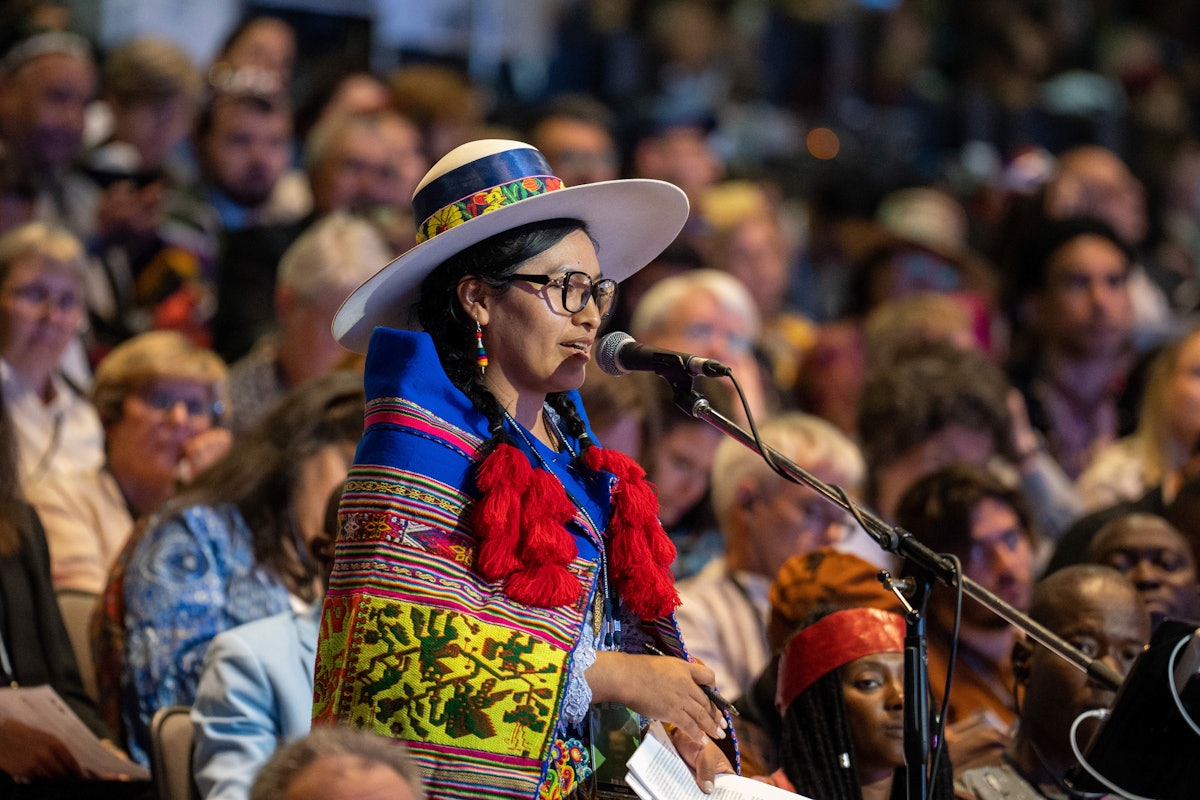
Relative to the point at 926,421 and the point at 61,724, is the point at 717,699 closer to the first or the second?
the point at 61,724

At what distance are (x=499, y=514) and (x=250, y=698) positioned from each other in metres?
1.25

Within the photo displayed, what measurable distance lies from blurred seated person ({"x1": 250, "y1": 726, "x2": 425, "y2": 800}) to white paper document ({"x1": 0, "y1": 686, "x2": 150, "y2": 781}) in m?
1.45

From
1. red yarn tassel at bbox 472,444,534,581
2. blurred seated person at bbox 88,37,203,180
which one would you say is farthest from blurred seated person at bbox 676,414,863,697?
blurred seated person at bbox 88,37,203,180

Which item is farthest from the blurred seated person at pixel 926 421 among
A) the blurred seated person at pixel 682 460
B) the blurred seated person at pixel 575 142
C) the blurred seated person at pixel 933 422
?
the blurred seated person at pixel 575 142

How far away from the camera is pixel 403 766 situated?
226 centimetres

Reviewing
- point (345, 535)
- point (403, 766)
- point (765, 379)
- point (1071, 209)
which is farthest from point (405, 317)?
point (1071, 209)

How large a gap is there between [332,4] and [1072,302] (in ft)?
13.4

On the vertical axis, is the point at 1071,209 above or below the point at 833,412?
above

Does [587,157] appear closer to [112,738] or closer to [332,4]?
[332,4]

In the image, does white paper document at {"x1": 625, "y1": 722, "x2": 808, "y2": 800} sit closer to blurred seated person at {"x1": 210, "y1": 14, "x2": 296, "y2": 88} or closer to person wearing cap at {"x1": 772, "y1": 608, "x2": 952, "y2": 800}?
person wearing cap at {"x1": 772, "y1": 608, "x2": 952, "y2": 800}

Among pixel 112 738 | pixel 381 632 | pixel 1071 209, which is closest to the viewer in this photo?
pixel 381 632

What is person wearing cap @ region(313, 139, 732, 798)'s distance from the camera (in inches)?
101

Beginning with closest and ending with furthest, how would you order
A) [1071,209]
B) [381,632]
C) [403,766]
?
[403,766] < [381,632] < [1071,209]

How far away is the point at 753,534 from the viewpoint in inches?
191
